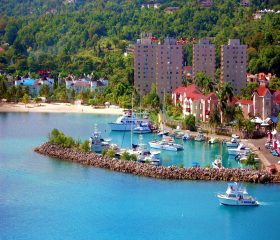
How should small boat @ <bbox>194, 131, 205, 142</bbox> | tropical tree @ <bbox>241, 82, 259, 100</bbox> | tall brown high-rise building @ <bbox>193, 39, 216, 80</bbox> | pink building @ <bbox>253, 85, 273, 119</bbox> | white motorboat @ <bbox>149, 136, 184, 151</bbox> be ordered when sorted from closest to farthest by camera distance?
white motorboat @ <bbox>149, 136, 184, 151</bbox>, small boat @ <bbox>194, 131, 205, 142</bbox>, pink building @ <bbox>253, 85, 273, 119</bbox>, tropical tree @ <bbox>241, 82, 259, 100</bbox>, tall brown high-rise building @ <bbox>193, 39, 216, 80</bbox>

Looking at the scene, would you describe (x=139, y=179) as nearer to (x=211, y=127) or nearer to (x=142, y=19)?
(x=211, y=127)

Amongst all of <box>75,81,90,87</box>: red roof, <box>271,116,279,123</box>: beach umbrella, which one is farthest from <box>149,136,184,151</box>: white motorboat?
<box>75,81,90,87</box>: red roof

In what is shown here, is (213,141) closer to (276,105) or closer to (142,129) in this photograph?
(276,105)

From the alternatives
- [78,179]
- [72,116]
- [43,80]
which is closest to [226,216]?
[78,179]

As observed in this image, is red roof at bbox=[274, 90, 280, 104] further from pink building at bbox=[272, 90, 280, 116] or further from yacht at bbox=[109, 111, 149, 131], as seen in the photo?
yacht at bbox=[109, 111, 149, 131]

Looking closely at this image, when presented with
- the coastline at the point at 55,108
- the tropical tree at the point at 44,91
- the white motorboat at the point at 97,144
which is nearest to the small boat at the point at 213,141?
the white motorboat at the point at 97,144
